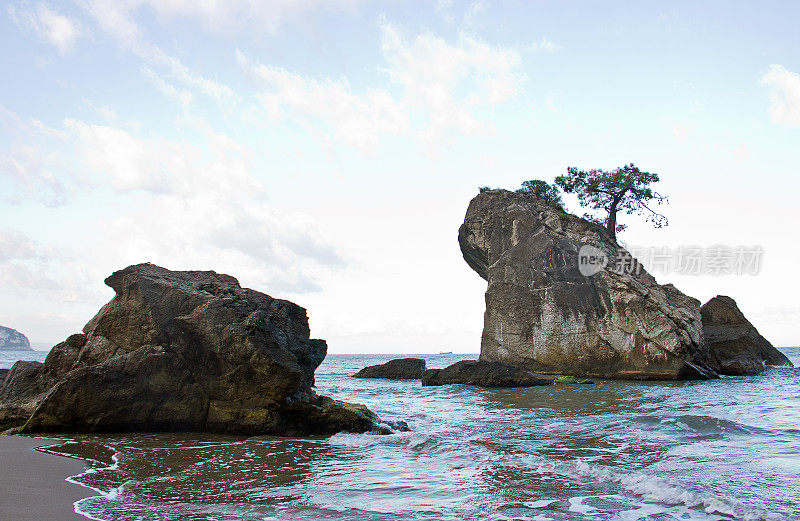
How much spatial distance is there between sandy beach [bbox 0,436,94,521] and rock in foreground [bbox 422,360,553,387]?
1960cm

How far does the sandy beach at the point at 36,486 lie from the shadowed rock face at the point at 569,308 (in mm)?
26743

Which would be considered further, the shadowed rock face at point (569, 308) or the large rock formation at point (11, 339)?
the large rock formation at point (11, 339)

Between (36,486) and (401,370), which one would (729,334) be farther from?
(36,486)

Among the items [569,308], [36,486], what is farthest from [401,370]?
[36,486]

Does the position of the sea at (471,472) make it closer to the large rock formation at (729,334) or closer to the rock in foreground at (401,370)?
the rock in foreground at (401,370)

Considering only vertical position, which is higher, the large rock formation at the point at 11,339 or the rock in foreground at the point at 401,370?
the large rock formation at the point at 11,339

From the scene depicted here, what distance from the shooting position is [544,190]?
39.6m

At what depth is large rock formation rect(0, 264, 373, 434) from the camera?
9.55 m

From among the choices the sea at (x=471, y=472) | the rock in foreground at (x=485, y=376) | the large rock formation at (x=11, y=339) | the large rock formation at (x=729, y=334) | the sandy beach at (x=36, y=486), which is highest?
the large rock formation at (x=11, y=339)

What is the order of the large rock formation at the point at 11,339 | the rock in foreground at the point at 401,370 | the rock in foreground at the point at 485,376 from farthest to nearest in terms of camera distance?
the large rock formation at the point at 11,339 → the rock in foreground at the point at 401,370 → the rock in foreground at the point at 485,376

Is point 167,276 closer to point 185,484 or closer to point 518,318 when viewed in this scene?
point 185,484

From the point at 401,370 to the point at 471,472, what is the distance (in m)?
30.5

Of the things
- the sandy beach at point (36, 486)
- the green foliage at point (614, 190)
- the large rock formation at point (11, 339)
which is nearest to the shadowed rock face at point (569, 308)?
the green foliage at point (614, 190)

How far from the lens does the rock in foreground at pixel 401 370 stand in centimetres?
3672
